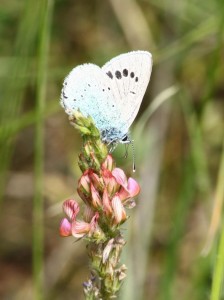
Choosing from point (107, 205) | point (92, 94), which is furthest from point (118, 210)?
point (92, 94)

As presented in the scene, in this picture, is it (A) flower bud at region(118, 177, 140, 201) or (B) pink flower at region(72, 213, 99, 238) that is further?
(A) flower bud at region(118, 177, 140, 201)

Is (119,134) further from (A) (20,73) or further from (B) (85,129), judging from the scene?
(A) (20,73)

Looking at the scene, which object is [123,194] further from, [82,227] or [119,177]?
[82,227]

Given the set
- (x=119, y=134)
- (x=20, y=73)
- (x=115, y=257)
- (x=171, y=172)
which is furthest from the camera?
(x=171, y=172)

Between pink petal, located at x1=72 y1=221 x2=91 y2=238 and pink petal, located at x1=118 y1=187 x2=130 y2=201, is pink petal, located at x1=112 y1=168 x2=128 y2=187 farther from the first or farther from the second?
pink petal, located at x1=72 y1=221 x2=91 y2=238

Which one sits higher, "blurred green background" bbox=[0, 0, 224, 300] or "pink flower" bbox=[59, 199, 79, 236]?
"blurred green background" bbox=[0, 0, 224, 300]

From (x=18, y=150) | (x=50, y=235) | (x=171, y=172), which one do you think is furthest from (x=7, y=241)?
(x=171, y=172)

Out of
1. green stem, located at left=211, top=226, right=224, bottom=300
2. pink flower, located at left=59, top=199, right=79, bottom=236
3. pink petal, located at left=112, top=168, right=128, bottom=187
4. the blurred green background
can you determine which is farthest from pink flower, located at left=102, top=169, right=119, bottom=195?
the blurred green background

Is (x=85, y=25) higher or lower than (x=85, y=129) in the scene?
higher

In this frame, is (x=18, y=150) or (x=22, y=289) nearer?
(x=22, y=289)
